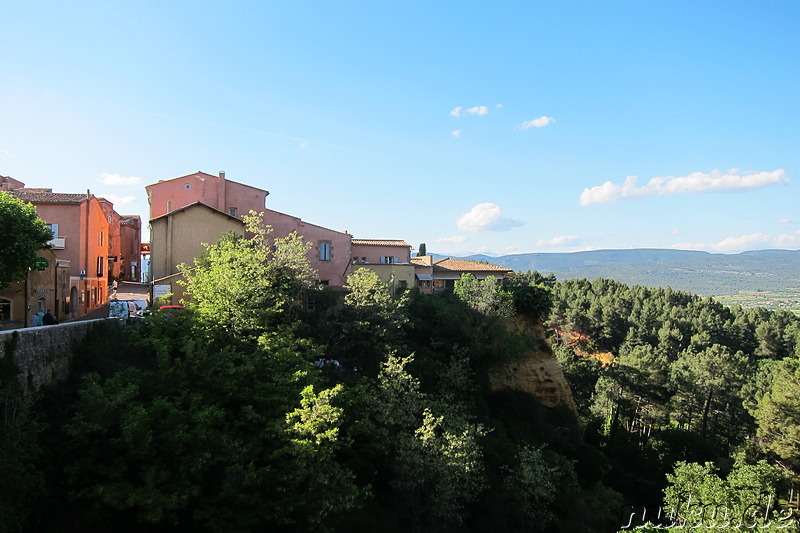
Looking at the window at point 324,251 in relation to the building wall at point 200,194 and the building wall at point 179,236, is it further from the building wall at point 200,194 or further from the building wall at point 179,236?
the building wall at point 179,236

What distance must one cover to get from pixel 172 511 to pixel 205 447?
1.95m

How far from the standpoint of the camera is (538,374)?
42.6 metres

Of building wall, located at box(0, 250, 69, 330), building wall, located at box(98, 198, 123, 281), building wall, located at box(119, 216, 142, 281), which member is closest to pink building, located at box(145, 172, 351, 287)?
building wall, located at box(0, 250, 69, 330)

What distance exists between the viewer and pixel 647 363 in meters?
61.7

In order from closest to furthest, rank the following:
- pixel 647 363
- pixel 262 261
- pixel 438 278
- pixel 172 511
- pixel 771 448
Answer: pixel 172 511, pixel 262 261, pixel 771 448, pixel 438 278, pixel 647 363

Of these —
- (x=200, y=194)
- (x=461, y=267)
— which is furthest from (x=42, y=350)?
(x=461, y=267)

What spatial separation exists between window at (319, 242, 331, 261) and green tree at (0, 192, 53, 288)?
19000mm

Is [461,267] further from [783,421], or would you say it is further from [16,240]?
[16,240]

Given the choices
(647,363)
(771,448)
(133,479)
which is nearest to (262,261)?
(133,479)

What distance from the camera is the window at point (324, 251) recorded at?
3925cm

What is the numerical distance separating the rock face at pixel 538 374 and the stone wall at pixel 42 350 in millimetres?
30626

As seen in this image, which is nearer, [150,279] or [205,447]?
[205,447]

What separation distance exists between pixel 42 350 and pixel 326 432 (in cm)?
1088

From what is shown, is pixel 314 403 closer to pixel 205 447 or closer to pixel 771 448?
pixel 205 447
